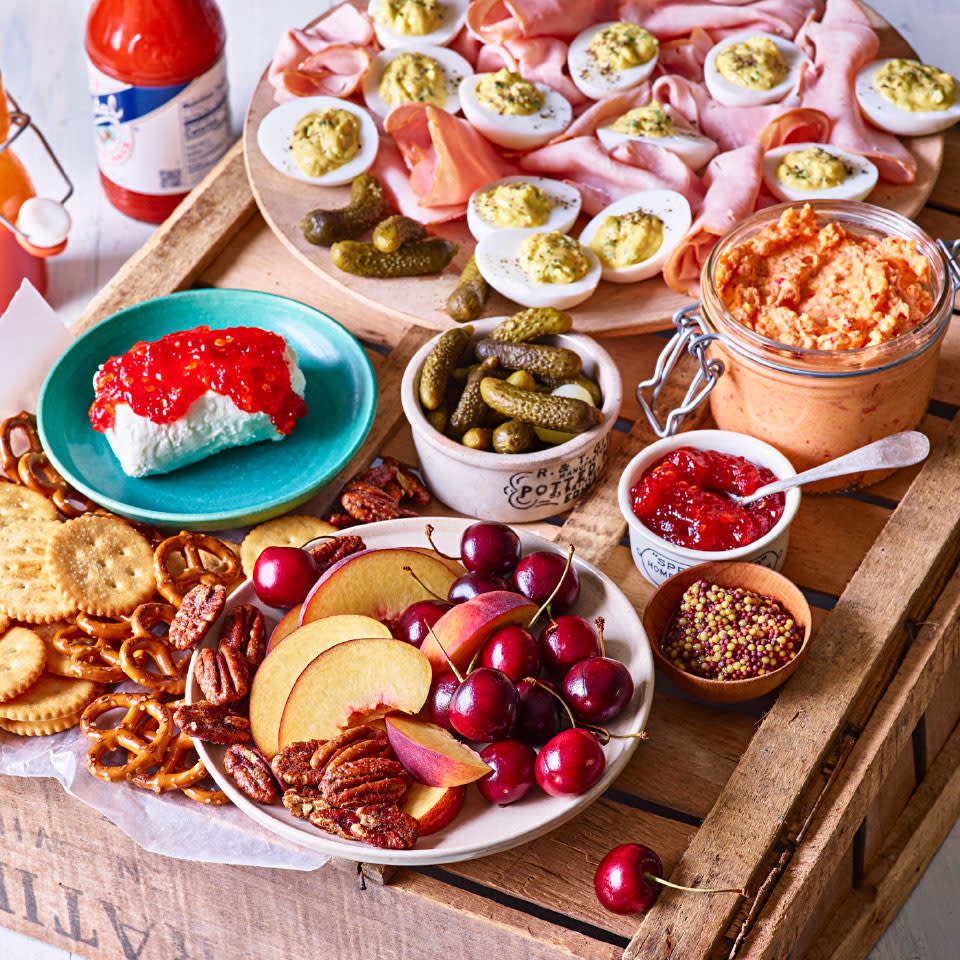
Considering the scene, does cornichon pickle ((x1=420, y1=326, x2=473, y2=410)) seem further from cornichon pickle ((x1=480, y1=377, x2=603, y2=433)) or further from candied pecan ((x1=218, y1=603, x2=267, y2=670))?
candied pecan ((x1=218, y1=603, x2=267, y2=670))

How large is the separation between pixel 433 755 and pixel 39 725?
2.02 ft

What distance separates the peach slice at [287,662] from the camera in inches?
66.9

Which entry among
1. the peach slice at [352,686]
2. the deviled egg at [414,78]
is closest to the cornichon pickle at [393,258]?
the deviled egg at [414,78]

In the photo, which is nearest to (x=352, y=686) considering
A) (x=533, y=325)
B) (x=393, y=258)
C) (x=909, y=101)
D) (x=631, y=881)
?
(x=631, y=881)

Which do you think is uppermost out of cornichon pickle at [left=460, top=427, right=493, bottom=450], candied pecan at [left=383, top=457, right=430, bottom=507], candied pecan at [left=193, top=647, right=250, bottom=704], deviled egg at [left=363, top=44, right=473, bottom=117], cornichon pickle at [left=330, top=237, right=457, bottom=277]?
deviled egg at [left=363, top=44, right=473, bottom=117]

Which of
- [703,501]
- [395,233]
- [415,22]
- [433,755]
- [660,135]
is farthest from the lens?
[415,22]

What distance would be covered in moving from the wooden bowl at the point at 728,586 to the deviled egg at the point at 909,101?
1170mm

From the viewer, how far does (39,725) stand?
1.83 meters

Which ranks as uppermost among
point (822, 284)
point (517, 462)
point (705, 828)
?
point (822, 284)

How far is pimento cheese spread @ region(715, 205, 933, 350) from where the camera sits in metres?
1.92

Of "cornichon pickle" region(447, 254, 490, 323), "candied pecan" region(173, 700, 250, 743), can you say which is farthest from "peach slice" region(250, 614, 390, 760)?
"cornichon pickle" region(447, 254, 490, 323)

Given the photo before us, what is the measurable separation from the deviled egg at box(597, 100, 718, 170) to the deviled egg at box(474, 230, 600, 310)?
315 millimetres

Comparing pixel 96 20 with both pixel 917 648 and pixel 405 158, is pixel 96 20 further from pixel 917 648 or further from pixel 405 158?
pixel 917 648

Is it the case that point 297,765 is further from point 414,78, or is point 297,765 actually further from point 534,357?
point 414,78
